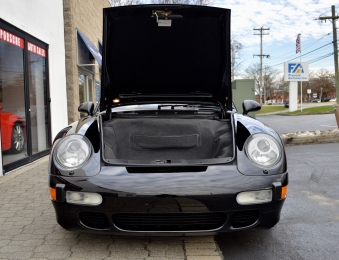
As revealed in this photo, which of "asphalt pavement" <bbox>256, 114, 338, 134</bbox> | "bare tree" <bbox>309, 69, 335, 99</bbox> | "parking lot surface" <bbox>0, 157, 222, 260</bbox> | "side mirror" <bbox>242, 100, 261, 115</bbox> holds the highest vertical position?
"bare tree" <bbox>309, 69, 335, 99</bbox>

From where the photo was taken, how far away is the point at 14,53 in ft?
18.8

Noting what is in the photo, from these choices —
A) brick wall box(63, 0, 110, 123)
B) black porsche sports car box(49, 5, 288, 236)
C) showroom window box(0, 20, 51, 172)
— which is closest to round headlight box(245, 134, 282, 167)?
black porsche sports car box(49, 5, 288, 236)

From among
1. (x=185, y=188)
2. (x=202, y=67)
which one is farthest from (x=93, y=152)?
(x=202, y=67)

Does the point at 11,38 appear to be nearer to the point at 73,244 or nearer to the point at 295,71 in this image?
the point at 73,244

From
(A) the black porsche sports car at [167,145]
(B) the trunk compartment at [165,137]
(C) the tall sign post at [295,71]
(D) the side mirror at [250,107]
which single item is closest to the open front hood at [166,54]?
(A) the black porsche sports car at [167,145]

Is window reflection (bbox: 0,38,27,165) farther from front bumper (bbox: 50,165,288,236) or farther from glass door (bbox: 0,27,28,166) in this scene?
front bumper (bbox: 50,165,288,236)

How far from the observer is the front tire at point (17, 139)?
5.61m

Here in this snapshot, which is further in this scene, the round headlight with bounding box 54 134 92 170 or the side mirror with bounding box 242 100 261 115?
the side mirror with bounding box 242 100 261 115

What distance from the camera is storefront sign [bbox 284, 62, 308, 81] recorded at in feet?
87.1

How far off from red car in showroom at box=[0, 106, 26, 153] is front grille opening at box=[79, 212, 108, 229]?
3539mm

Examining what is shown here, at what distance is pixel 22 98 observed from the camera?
6.01 meters

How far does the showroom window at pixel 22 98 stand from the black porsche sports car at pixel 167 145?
2.91 m

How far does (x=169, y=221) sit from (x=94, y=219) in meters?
0.53

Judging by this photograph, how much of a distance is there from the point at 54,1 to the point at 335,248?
781 cm
